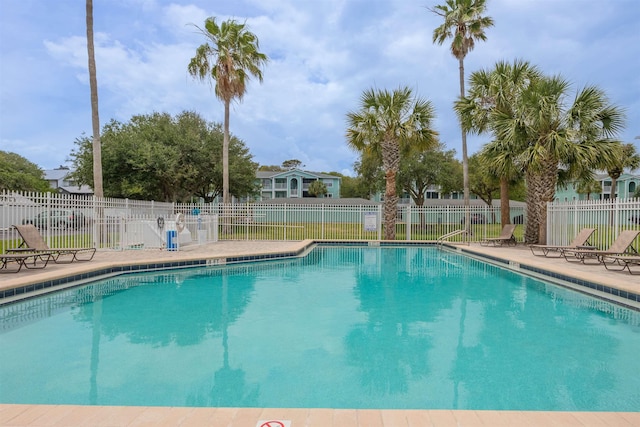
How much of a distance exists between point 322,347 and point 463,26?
19.9 m

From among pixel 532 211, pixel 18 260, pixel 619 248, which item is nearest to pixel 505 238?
pixel 532 211

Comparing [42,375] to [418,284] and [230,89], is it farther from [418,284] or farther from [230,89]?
[230,89]

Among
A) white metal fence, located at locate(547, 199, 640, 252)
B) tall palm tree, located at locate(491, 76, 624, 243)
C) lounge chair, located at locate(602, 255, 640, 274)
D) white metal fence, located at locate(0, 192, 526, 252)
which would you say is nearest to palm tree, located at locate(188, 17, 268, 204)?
white metal fence, located at locate(0, 192, 526, 252)

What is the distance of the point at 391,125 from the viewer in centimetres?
1795

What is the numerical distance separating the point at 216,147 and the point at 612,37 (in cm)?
2022

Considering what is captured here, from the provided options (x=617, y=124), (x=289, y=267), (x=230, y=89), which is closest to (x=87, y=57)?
(x=230, y=89)

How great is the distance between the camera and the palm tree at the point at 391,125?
18.0m

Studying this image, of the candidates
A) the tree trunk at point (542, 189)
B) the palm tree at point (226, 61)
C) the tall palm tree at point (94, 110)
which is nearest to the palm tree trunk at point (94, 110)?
the tall palm tree at point (94, 110)

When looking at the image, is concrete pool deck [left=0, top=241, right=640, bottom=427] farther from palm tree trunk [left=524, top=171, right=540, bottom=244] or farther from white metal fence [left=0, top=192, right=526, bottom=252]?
palm tree trunk [left=524, top=171, right=540, bottom=244]

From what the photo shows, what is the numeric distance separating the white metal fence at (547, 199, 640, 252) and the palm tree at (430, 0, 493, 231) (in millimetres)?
4645

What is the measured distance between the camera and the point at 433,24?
20.5 meters

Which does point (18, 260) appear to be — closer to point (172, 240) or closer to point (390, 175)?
point (172, 240)

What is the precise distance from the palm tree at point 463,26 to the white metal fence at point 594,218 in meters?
4.64

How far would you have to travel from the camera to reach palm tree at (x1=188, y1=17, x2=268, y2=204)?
1842 centimetres
